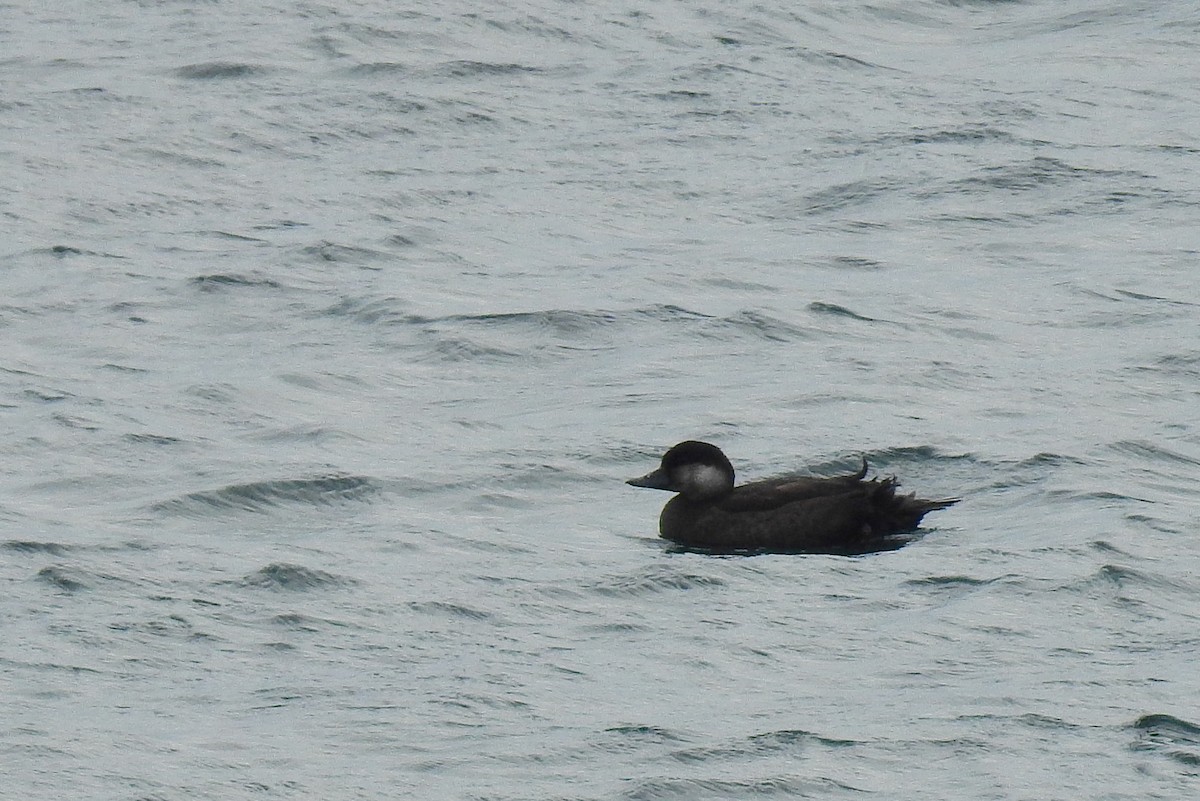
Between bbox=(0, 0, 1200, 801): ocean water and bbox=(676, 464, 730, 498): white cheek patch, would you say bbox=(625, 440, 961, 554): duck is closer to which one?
bbox=(676, 464, 730, 498): white cheek patch

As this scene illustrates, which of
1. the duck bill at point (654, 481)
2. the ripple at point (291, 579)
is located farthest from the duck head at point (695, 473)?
the ripple at point (291, 579)

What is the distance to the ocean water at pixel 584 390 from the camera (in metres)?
8.63

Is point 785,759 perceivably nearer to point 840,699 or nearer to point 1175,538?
point 840,699

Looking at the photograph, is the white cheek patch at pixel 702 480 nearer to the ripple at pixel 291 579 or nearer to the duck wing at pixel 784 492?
the duck wing at pixel 784 492

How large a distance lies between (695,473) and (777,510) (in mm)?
462

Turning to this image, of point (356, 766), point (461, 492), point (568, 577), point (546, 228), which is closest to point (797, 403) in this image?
point (461, 492)

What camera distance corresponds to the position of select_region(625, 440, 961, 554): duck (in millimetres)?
11422

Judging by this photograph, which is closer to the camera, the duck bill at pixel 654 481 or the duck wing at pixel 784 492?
the duck wing at pixel 784 492

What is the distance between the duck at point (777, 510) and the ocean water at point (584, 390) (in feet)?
0.88

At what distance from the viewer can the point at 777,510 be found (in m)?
11.6

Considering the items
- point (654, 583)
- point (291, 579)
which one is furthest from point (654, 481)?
point (291, 579)

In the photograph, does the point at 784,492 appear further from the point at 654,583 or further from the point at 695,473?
the point at 654,583

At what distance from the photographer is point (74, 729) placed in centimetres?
853

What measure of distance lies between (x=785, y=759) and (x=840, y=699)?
69 centimetres
